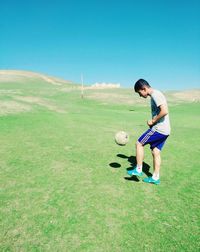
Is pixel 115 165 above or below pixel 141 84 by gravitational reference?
below

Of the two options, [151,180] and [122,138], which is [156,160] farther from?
[122,138]

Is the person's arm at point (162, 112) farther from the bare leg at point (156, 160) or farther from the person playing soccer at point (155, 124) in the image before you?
the bare leg at point (156, 160)

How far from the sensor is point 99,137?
1220 cm

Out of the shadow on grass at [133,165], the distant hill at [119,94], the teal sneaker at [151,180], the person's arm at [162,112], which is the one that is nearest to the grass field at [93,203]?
the shadow on grass at [133,165]

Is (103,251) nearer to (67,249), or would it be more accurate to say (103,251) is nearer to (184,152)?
(67,249)

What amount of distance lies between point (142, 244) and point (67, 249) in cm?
126

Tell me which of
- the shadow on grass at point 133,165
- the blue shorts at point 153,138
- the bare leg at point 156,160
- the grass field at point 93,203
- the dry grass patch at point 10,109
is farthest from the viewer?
the dry grass patch at point 10,109

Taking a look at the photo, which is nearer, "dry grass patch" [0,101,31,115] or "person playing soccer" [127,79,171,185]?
"person playing soccer" [127,79,171,185]

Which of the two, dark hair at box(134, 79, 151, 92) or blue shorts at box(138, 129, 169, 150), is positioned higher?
dark hair at box(134, 79, 151, 92)

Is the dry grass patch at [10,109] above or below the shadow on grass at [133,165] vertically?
above

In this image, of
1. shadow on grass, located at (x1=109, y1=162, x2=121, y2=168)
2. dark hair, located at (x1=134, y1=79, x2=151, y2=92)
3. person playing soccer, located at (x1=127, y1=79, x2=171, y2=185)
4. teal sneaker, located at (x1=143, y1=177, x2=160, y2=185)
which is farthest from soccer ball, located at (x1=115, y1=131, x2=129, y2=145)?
dark hair, located at (x1=134, y1=79, x2=151, y2=92)

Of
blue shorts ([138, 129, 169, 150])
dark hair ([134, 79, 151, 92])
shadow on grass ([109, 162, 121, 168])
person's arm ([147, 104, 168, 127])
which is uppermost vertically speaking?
dark hair ([134, 79, 151, 92])

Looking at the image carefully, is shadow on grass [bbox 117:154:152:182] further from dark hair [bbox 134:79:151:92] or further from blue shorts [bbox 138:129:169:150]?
dark hair [bbox 134:79:151:92]

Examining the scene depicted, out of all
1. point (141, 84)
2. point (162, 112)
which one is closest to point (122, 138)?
point (162, 112)
